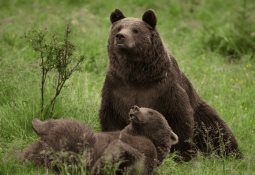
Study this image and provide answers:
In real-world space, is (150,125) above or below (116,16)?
below

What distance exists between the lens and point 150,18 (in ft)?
24.0

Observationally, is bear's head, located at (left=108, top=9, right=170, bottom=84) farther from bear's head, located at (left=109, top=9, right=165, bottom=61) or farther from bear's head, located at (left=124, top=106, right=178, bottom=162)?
bear's head, located at (left=124, top=106, right=178, bottom=162)

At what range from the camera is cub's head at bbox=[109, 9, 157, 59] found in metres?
7.02

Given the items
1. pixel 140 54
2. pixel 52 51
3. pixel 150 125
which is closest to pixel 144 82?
pixel 140 54

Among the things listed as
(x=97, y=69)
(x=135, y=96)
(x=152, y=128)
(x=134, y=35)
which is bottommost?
(x=97, y=69)

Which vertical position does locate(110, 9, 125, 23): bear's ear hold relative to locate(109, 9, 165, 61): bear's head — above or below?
above

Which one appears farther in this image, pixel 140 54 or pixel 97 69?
pixel 97 69

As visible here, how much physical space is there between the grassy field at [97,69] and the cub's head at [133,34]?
1.17 meters

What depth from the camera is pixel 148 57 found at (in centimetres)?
721

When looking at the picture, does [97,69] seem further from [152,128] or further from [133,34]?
[152,128]

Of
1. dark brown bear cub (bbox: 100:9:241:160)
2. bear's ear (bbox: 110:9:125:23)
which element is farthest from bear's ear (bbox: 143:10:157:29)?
bear's ear (bbox: 110:9:125:23)

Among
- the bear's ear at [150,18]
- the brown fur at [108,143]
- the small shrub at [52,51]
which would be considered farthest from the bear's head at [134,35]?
the brown fur at [108,143]

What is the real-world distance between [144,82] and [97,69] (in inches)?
126

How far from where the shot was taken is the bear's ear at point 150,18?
726 cm
